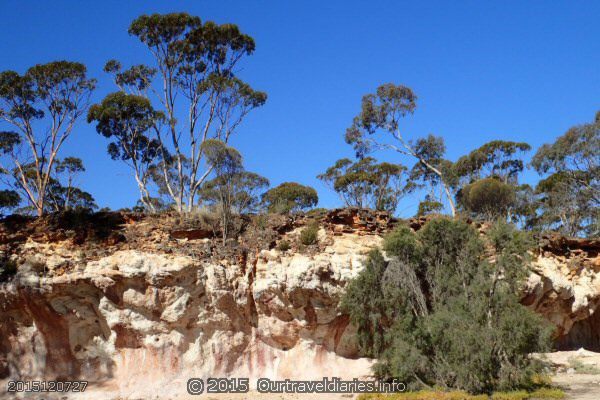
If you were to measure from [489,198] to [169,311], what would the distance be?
20711mm

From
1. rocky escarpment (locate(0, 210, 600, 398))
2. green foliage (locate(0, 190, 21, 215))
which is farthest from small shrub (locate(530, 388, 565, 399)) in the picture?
green foliage (locate(0, 190, 21, 215))

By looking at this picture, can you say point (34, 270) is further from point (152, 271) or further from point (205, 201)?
point (205, 201)

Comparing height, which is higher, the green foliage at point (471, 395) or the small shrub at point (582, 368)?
the small shrub at point (582, 368)

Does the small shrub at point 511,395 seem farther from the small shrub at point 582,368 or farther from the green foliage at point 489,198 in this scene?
the green foliage at point 489,198

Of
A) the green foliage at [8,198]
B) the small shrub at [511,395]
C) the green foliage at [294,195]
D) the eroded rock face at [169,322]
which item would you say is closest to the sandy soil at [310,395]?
the eroded rock face at [169,322]

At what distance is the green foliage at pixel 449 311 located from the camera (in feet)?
50.7

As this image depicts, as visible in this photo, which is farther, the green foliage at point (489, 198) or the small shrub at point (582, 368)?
the green foliage at point (489, 198)

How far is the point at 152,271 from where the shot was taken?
18141mm

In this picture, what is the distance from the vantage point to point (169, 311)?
17906mm

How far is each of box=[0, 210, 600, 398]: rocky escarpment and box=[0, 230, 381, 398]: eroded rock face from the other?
0.12 feet

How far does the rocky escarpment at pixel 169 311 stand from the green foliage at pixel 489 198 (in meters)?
11.4

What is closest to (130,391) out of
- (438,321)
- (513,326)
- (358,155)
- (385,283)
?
(385,283)

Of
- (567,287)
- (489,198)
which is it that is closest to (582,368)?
(567,287)

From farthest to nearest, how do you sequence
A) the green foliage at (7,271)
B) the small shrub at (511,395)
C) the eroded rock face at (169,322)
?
Answer: 1. the green foliage at (7,271)
2. the eroded rock face at (169,322)
3. the small shrub at (511,395)
